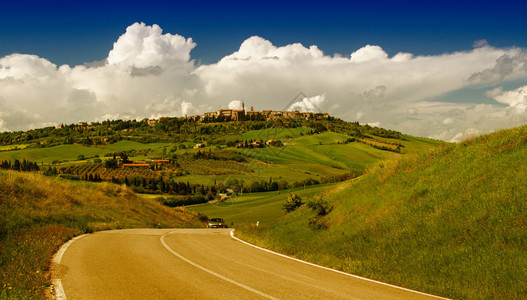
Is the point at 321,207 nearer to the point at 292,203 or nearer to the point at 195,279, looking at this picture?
the point at 292,203

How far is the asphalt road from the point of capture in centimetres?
750

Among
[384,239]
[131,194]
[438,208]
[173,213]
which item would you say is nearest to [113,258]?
[384,239]

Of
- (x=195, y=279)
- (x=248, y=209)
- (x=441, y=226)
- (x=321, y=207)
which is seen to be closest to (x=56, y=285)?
(x=195, y=279)

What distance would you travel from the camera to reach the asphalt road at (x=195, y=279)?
295 inches

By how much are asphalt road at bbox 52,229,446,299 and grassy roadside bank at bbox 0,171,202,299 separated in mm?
673

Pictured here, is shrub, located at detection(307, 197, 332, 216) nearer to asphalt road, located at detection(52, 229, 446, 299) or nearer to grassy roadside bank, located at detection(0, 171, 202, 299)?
asphalt road, located at detection(52, 229, 446, 299)

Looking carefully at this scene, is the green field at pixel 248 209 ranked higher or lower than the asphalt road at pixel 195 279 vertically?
lower

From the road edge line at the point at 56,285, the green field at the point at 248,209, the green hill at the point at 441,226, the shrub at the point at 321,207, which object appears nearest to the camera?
the road edge line at the point at 56,285

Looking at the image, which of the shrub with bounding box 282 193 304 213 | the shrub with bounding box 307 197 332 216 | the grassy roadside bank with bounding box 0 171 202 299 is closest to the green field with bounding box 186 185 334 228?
the grassy roadside bank with bounding box 0 171 202 299

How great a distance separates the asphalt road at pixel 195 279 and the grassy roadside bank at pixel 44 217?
673 millimetres

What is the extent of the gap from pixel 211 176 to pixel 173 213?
223ft

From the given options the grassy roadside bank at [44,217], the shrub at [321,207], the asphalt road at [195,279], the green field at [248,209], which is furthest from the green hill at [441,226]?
the green field at [248,209]

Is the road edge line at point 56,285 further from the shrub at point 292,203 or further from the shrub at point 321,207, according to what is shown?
the shrub at point 292,203

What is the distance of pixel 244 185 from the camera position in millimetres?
98938
